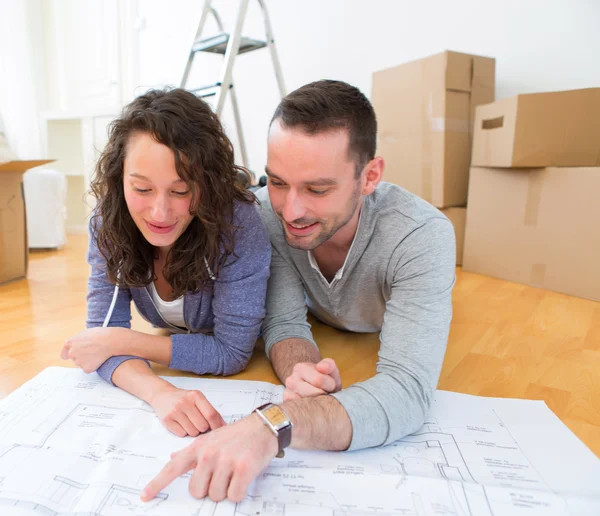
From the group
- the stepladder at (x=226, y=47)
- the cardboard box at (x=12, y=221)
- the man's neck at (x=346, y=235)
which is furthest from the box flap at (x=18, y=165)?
the man's neck at (x=346, y=235)

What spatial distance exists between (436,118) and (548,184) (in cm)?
52

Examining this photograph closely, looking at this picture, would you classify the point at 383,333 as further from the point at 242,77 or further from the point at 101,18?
the point at 101,18

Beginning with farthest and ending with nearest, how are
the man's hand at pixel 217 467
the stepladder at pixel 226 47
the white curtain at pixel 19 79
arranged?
the white curtain at pixel 19 79, the stepladder at pixel 226 47, the man's hand at pixel 217 467

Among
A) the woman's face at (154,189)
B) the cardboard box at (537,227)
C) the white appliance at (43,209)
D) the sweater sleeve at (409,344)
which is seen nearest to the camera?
the sweater sleeve at (409,344)

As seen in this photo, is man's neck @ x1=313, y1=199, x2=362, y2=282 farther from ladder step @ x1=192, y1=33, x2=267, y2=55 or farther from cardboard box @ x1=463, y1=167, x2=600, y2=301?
ladder step @ x1=192, y1=33, x2=267, y2=55

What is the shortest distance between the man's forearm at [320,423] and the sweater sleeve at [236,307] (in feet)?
1.00

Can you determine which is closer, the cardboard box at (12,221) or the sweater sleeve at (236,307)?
the sweater sleeve at (236,307)

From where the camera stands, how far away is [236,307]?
93 cm

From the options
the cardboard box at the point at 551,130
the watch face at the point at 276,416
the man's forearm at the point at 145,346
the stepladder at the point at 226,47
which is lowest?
the man's forearm at the point at 145,346

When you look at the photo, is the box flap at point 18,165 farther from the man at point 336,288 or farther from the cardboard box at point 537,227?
the cardboard box at point 537,227

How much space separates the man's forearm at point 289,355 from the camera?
0.90 m

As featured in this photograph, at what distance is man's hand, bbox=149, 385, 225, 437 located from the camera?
0.71m

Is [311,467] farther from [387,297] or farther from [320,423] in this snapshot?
[387,297]

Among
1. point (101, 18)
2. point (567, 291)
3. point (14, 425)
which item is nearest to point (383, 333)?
point (14, 425)
